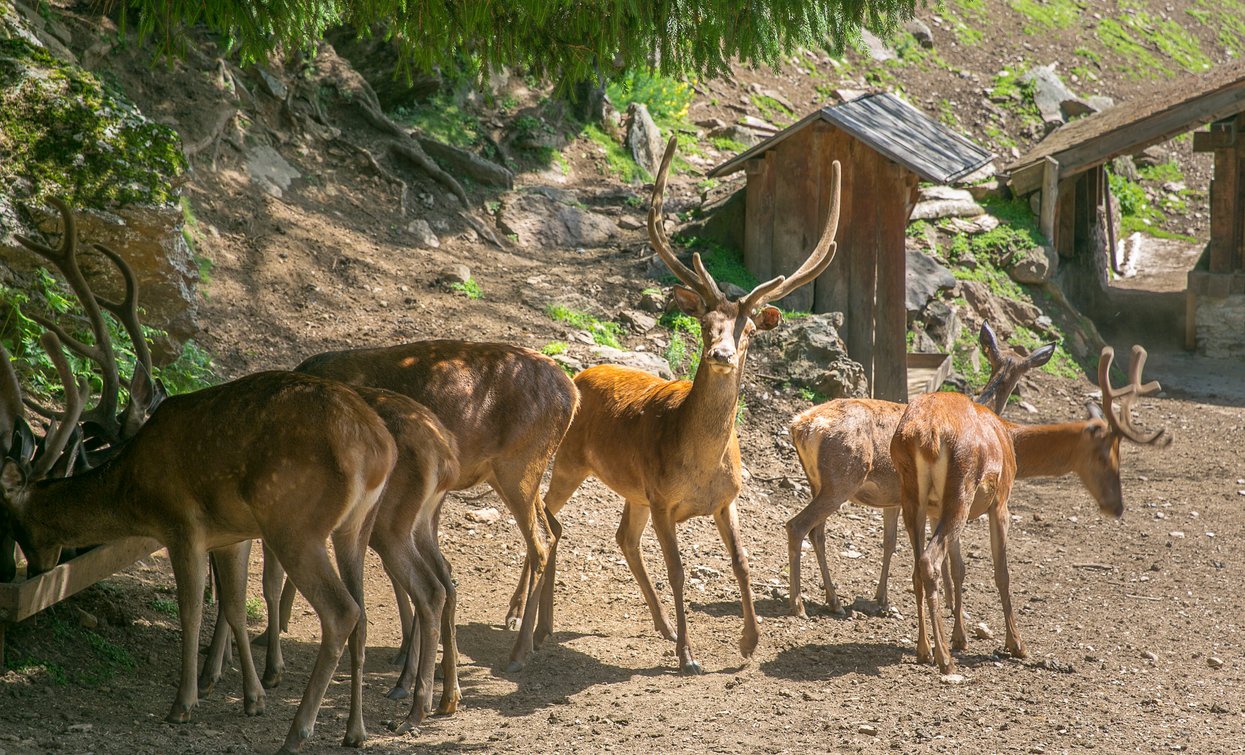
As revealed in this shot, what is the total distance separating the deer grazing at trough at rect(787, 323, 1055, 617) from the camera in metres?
8.95

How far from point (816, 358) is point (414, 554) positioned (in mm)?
7208

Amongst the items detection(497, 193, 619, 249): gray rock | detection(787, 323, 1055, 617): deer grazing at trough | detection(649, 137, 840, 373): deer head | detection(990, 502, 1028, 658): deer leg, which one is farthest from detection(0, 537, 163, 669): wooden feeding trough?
detection(497, 193, 619, 249): gray rock

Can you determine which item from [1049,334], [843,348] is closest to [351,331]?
[843,348]

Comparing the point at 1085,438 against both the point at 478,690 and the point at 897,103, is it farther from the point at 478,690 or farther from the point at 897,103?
the point at 897,103

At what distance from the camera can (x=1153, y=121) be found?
59.4 ft

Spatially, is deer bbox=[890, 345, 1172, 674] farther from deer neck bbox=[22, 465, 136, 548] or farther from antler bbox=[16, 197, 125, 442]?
antler bbox=[16, 197, 125, 442]

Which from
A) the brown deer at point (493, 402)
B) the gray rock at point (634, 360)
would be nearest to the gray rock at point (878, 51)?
the gray rock at point (634, 360)

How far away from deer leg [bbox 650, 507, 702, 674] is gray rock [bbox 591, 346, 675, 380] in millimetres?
4068

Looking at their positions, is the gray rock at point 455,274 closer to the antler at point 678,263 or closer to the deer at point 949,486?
the antler at point 678,263

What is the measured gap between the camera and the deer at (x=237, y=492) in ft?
18.8

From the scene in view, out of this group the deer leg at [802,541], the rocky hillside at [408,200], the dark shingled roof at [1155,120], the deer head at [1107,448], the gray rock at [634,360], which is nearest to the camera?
the rocky hillside at [408,200]

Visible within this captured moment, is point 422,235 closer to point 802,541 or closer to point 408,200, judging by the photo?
point 408,200

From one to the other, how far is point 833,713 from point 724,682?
77 centimetres

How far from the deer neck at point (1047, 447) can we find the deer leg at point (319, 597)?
5677 mm
